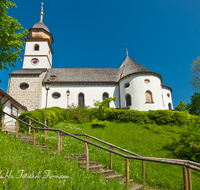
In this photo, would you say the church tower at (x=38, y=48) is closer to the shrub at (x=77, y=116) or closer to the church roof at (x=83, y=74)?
the church roof at (x=83, y=74)

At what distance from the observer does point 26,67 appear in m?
30.1

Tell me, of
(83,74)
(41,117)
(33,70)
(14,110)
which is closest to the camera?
(41,117)

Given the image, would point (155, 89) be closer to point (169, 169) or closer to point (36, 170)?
point (169, 169)

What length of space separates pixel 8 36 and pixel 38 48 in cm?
2363

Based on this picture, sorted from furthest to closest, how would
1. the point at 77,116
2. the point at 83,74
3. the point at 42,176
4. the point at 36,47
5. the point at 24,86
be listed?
the point at 36,47 → the point at 83,74 → the point at 24,86 → the point at 77,116 → the point at 42,176

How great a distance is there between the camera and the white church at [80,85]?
78.7 feet

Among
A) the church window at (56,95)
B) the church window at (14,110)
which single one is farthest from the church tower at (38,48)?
the church window at (14,110)

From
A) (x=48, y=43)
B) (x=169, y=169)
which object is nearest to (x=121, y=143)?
(x=169, y=169)

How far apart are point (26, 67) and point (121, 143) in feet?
81.9

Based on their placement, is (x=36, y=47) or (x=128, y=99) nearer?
(x=128, y=99)

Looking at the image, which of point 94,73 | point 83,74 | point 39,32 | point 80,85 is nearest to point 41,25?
point 39,32

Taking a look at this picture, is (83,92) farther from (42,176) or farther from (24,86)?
(42,176)

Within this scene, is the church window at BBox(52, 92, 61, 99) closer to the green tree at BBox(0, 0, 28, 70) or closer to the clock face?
the clock face

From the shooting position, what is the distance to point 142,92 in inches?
940
